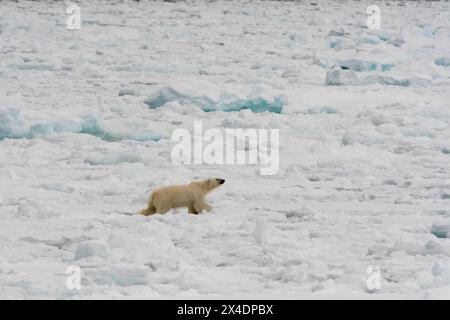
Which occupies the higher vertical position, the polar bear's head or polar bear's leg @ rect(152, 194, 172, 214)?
the polar bear's head

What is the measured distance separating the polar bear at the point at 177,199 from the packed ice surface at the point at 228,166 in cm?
11

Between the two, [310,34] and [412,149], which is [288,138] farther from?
[310,34]

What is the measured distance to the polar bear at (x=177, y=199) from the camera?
5613 mm

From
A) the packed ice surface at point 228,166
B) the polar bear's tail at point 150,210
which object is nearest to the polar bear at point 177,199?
the polar bear's tail at point 150,210

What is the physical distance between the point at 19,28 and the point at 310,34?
5376 mm

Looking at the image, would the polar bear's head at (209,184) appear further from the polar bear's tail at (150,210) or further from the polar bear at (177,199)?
the polar bear's tail at (150,210)

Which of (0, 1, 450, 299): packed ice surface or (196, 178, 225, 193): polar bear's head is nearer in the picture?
(0, 1, 450, 299): packed ice surface

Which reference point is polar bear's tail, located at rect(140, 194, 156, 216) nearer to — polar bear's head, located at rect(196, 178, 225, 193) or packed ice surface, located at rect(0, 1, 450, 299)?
packed ice surface, located at rect(0, 1, 450, 299)

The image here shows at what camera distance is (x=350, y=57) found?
13.0 m

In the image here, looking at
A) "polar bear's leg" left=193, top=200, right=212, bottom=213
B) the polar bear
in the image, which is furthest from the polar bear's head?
"polar bear's leg" left=193, top=200, right=212, bottom=213

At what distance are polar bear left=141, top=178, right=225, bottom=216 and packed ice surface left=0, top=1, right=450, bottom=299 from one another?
108mm

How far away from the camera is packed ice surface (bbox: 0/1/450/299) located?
4.52m
